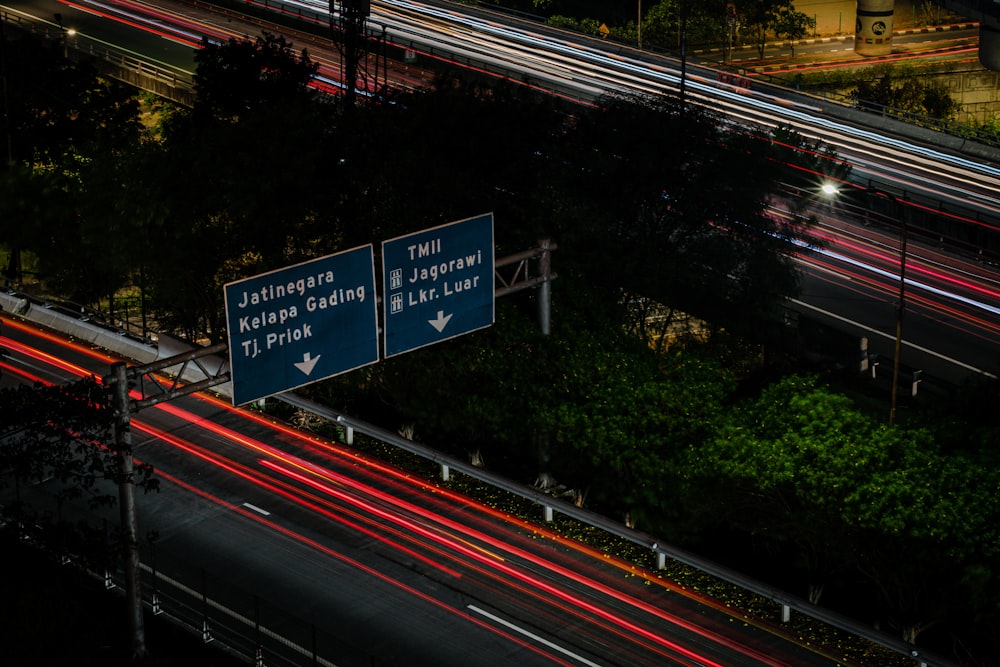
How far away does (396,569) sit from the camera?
33.9m

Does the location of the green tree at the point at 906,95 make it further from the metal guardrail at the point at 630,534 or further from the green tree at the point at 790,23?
the metal guardrail at the point at 630,534

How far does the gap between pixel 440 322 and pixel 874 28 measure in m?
69.9

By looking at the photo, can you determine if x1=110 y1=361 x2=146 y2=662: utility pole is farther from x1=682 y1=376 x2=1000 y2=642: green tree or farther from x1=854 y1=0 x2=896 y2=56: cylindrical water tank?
x1=854 y1=0 x2=896 y2=56: cylindrical water tank

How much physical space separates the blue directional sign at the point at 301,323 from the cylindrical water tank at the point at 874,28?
7168 centimetres

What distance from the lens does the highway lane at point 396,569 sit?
3100 centimetres

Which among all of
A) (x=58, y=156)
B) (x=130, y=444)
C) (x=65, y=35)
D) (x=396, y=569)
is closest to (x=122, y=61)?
(x=65, y=35)

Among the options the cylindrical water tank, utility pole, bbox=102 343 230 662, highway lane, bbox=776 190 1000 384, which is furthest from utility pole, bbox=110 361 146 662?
the cylindrical water tank

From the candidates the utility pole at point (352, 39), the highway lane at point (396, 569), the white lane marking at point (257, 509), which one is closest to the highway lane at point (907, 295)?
the utility pole at point (352, 39)

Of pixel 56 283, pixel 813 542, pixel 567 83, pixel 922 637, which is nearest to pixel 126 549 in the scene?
pixel 813 542

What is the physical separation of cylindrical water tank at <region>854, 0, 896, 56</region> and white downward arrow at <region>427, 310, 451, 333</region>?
2726 inches

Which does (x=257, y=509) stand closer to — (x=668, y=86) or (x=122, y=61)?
(x=122, y=61)

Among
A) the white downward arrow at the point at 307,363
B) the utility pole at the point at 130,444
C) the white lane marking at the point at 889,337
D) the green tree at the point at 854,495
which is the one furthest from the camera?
the white lane marking at the point at 889,337

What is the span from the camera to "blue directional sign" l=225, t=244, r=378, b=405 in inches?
1176

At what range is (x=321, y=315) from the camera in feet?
102
